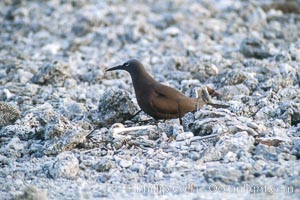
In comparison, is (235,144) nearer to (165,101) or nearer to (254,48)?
(165,101)

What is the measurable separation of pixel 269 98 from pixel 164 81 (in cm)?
230

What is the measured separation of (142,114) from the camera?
8.92 m

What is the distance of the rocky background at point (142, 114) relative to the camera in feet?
21.2

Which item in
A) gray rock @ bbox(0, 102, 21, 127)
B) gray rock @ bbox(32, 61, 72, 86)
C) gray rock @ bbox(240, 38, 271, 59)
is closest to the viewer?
gray rock @ bbox(0, 102, 21, 127)

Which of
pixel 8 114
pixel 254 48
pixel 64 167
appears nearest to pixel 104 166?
pixel 64 167

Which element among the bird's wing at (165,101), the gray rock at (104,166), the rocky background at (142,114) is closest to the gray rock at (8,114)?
the rocky background at (142,114)

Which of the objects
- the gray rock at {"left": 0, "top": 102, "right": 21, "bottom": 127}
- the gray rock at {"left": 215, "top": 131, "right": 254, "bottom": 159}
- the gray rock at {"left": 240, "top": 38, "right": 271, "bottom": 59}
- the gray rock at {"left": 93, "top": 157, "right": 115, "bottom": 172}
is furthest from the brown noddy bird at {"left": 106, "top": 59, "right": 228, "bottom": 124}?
the gray rock at {"left": 240, "top": 38, "right": 271, "bottom": 59}

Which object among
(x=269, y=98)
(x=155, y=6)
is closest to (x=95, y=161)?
(x=269, y=98)

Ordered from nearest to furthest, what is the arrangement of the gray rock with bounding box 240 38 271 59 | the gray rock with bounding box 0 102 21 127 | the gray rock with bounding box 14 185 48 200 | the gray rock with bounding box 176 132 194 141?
the gray rock with bounding box 14 185 48 200
the gray rock with bounding box 176 132 194 141
the gray rock with bounding box 0 102 21 127
the gray rock with bounding box 240 38 271 59

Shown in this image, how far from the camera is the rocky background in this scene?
645 centimetres

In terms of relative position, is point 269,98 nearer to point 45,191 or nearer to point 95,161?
point 95,161

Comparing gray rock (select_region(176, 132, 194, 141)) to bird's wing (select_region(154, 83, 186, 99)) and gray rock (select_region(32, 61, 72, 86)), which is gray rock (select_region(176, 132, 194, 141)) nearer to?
bird's wing (select_region(154, 83, 186, 99))

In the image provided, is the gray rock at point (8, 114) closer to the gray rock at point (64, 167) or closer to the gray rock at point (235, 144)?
the gray rock at point (64, 167)

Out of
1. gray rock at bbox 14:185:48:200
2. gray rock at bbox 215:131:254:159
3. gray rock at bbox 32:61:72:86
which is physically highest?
gray rock at bbox 32:61:72:86
